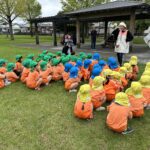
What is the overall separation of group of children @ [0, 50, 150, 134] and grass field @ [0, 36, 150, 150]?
190 millimetres

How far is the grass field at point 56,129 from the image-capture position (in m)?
3.46

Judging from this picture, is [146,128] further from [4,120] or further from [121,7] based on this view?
[121,7]

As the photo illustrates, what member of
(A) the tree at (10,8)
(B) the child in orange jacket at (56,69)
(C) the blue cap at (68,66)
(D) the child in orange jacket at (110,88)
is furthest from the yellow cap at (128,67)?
(A) the tree at (10,8)

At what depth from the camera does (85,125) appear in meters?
4.03

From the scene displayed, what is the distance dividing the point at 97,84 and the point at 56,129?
1.24 meters

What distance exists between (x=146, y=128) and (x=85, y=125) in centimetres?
116

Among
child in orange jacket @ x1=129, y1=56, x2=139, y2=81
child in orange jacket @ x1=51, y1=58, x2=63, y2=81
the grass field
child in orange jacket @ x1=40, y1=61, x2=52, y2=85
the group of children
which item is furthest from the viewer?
child in orange jacket @ x1=51, y1=58, x2=63, y2=81

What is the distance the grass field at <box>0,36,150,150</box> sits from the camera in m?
3.46

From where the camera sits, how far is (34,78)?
5.83m

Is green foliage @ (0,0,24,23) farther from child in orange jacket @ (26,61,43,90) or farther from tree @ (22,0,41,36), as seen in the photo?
child in orange jacket @ (26,61,43,90)

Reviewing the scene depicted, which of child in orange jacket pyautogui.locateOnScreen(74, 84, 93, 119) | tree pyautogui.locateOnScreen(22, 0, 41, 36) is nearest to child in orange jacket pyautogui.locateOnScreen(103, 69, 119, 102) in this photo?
child in orange jacket pyautogui.locateOnScreen(74, 84, 93, 119)

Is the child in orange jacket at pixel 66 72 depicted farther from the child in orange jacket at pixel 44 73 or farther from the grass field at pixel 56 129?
the grass field at pixel 56 129

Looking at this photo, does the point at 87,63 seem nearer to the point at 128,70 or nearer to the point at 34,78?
the point at 128,70

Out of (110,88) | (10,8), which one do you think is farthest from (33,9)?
(110,88)
